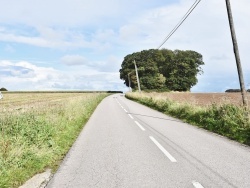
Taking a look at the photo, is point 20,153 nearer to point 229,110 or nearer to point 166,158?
point 166,158

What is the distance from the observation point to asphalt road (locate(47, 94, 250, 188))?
5.60m

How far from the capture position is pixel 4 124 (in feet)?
30.1

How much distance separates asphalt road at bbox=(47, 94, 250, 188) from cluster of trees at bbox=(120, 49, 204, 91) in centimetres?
7592

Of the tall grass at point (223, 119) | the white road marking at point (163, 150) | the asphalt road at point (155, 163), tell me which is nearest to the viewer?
the asphalt road at point (155, 163)

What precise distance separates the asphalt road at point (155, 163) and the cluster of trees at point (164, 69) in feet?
249

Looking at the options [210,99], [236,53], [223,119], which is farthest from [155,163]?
[210,99]

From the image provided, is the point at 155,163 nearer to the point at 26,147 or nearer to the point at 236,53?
the point at 26,147

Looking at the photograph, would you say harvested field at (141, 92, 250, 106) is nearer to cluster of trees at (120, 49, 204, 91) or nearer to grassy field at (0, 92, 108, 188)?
grassy field at (0, 92, 108, 188)

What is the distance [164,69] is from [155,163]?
9063cm

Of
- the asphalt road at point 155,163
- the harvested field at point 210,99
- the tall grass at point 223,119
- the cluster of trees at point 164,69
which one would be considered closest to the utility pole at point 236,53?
the harvested field at point 210,99

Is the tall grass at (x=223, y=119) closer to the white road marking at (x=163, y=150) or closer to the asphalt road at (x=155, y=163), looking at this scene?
the asphalt road at (x=155, y=163)

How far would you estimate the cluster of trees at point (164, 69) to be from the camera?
279 ft

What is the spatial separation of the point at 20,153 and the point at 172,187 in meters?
3.65

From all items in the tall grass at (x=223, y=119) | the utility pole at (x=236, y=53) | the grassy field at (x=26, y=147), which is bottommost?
the tall grass at (x=223, y=119)
